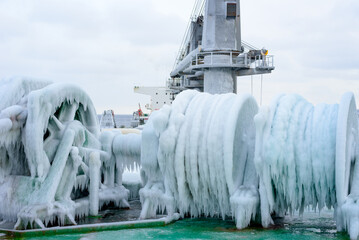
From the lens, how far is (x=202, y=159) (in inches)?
524

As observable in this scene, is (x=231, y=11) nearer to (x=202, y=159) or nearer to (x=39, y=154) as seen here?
(x=202, y=159)

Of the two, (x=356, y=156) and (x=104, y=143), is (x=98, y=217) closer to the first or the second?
(x=104, y=143)

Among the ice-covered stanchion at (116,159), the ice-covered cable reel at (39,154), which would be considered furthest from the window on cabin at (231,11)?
the ice-covered cable reel at (39,154)

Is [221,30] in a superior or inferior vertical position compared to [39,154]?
superior

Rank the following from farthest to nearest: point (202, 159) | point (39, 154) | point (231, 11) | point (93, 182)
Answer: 1. point (231, 11)
2. point (93, 182)
3. point (39, 154)
4. point (202, 159)

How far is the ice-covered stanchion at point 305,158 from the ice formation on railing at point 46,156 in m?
4.84

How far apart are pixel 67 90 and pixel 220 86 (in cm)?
1710

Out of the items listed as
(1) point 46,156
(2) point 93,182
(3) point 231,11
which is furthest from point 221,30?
(1) point 46,156

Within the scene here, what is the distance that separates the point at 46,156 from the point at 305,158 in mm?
6747

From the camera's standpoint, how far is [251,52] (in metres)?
31.6

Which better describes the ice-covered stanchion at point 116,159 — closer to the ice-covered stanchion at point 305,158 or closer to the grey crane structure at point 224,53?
the ice-covered stanchion at point 305,158

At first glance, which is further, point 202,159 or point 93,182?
point 93,182

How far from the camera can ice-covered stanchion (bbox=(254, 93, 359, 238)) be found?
39.9 ft

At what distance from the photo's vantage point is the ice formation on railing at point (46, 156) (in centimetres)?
1332
